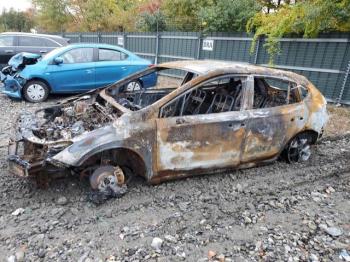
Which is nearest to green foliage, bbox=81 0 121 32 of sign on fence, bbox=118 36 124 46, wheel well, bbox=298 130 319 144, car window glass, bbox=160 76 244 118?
sign on fence, bbox=118 36 124 46

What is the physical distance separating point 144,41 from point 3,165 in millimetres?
11662

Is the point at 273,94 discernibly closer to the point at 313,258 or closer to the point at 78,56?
the point at 313,258

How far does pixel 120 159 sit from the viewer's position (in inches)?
148

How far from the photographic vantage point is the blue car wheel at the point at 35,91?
795 centimetres

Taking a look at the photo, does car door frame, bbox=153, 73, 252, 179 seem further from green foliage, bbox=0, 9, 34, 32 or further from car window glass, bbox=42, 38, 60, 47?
green foliage, bbox=0, 9, 34, 32

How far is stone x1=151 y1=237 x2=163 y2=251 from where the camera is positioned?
119 inches

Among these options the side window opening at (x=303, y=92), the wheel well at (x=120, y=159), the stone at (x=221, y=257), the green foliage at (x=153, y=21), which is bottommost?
the stone at (x=221, y=257)

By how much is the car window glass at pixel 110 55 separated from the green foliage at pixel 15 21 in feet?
106

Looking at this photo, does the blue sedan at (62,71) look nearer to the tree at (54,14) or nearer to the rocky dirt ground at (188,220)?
the rocky dirt ground at (188,220)

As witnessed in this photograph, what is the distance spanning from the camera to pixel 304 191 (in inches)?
165

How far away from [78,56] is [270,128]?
5.81 meters

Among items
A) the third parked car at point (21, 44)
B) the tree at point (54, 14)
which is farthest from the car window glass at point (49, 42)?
the tree at point (54, 14)

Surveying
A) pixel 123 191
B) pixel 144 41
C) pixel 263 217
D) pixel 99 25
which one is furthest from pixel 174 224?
pixel 99 25

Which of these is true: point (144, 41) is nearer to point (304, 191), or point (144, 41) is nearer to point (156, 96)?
point (156, 96)
